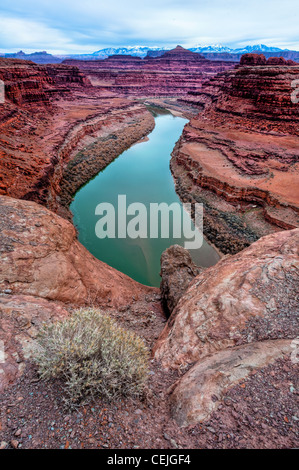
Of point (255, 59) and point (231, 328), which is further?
point (255, 59)

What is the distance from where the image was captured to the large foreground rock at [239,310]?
4.55 m

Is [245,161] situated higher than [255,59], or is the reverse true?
[255,59]

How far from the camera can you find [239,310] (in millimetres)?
4906

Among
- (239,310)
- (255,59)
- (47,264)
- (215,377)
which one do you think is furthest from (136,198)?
(255,59)

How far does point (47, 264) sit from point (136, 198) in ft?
55.3

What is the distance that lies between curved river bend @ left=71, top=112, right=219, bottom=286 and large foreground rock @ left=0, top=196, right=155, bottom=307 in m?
5.12

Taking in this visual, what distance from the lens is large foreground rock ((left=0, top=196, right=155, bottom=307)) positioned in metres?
6.84

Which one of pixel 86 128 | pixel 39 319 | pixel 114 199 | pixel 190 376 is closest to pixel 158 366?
pixel 190 376

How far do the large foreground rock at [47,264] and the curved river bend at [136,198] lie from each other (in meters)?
5.12

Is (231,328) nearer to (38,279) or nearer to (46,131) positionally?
(38,279)

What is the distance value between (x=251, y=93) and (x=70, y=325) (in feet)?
145

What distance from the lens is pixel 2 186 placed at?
14.3m

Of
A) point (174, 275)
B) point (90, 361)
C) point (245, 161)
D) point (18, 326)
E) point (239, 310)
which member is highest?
point (245, 161)
